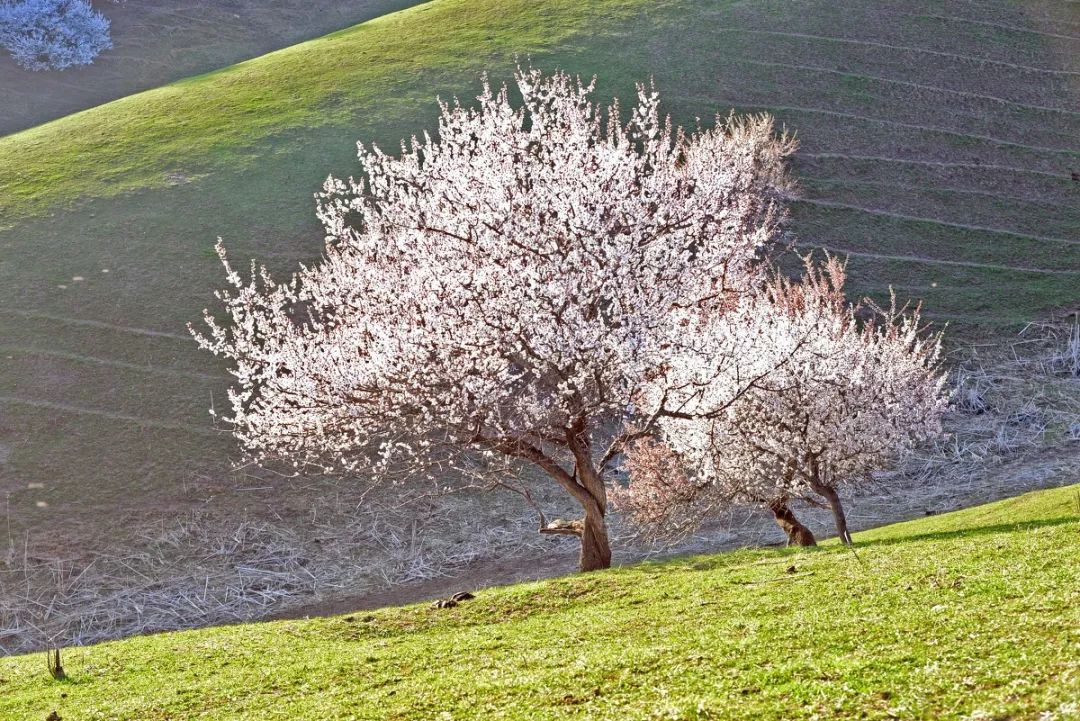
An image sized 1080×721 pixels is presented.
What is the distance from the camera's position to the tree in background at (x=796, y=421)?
25.0 metres

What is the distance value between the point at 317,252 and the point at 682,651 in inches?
1532

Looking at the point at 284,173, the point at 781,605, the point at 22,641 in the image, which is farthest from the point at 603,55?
the point at 781,605

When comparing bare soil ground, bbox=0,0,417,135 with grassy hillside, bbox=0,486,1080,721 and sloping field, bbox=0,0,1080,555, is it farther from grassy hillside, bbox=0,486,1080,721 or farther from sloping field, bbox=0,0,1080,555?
grassy hillside, bbox=0,486,1080,721

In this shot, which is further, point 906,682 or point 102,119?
point 102,119

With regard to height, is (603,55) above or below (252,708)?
above

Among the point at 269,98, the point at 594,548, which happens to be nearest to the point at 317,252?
the point at 269,98

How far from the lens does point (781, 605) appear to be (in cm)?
1612

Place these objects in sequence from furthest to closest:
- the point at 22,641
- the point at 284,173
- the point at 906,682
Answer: the point at 284,173
the point at 22,641
the point at 906,682

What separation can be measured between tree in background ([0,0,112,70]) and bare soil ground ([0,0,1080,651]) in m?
1.40

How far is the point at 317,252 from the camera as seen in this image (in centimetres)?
4934

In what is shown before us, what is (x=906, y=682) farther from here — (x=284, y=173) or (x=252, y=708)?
(x=284, y=173)

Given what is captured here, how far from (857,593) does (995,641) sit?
16.4 ft

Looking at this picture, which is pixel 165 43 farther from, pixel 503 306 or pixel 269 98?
pixel 503 306

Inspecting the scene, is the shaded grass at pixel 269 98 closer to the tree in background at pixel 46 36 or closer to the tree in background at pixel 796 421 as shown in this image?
the tree in background at pixel 46 36
